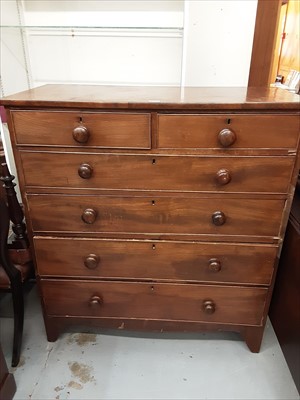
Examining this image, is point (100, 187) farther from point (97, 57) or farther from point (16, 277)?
point (97, 57)

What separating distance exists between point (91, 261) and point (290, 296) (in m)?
0.83

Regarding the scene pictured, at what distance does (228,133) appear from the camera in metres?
0.97

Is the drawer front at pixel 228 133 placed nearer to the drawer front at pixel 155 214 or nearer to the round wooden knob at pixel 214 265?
the drawer front at pixel 155 214

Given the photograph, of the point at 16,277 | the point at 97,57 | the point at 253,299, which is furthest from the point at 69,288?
the point at 97,57

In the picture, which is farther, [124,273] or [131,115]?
[124,273]

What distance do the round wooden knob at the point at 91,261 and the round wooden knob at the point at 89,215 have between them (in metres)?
0.16

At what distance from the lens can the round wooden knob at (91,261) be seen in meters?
1.21

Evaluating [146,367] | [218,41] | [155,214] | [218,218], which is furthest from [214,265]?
[218,41]

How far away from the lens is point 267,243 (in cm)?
115

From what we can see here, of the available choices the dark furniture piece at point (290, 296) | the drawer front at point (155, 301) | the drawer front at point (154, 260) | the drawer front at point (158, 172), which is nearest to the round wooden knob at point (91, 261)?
the drawer front at point (154, 260)

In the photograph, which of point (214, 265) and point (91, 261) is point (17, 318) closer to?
point (91, 261)

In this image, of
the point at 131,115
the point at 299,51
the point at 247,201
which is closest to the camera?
the point at 131,115

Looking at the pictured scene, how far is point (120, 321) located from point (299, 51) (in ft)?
13.8

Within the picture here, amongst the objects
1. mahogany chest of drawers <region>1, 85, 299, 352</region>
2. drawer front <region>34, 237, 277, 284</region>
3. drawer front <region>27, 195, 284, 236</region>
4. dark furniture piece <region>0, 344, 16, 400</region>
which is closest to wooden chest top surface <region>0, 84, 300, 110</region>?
mahogany chest of drawers <region>1, 85, 299, 352</region>
